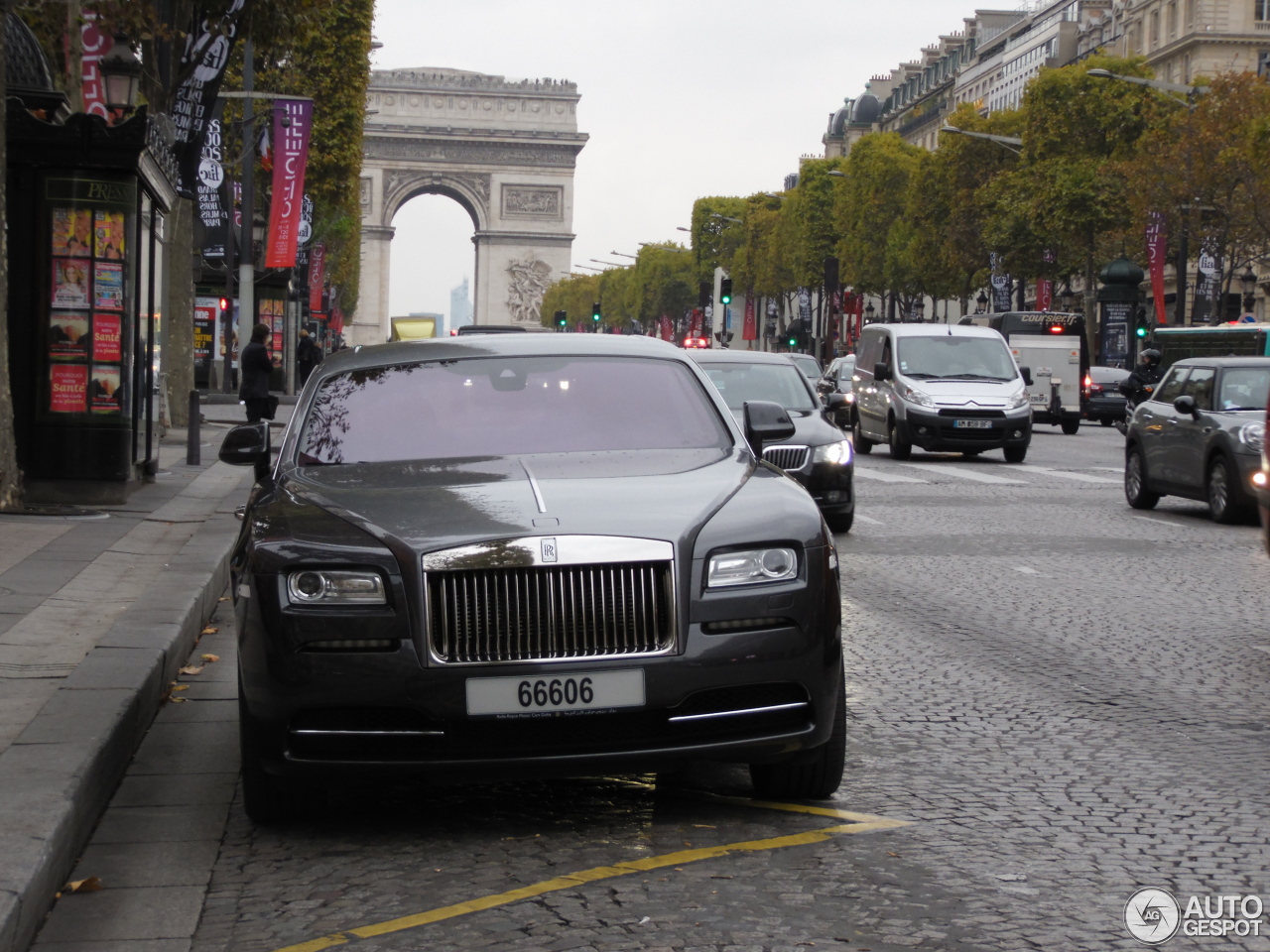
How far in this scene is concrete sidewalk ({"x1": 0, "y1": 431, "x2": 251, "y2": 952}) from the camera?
15.6ft

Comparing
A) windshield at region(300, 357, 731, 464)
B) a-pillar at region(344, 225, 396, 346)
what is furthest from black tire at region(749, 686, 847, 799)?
a-pillar at region(344, 225, 396, 346)

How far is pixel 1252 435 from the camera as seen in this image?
15.4 m

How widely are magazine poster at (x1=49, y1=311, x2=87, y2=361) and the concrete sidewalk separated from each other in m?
1.16

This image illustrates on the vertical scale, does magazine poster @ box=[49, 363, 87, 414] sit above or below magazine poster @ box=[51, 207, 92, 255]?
below

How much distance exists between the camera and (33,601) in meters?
9.05

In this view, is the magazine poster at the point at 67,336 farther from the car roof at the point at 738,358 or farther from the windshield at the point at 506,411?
the windshield at the point at 506,411

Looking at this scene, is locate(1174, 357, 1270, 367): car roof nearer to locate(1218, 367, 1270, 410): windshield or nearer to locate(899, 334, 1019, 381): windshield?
locate(1218, 367, 1270, 410): windshield

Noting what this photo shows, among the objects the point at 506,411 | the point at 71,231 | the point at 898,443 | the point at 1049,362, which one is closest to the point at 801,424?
the point at 71,231

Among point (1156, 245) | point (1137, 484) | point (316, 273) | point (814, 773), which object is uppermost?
point (1156, 245)

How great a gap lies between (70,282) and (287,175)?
16390mm

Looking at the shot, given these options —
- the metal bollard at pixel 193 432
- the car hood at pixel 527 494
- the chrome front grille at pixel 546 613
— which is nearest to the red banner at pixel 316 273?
the metal bollard at pixel 193 432

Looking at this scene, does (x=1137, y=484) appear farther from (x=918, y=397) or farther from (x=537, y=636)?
(x=537, y=636)

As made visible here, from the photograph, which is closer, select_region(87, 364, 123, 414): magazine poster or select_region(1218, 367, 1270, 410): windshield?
select_region(87, 364, 123, 414): magazine poster

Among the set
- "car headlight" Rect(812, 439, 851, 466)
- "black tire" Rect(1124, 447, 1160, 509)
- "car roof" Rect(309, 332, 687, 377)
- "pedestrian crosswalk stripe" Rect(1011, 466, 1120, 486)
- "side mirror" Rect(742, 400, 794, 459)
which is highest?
"car roof" Rect(309, 332, 687, 377)
